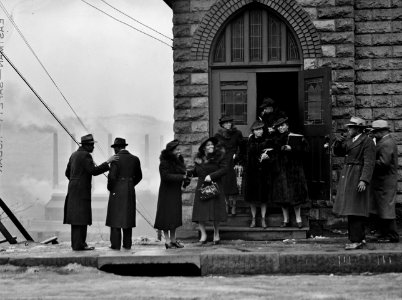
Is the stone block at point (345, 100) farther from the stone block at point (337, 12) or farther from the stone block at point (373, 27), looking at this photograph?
the stone block at point (337, 12)

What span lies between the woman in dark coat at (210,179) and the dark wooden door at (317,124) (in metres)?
2.07

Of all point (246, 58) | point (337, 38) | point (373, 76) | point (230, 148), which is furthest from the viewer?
point (246, 58)

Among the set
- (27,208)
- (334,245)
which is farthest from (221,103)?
(27,208)

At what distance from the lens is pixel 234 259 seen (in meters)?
13.6

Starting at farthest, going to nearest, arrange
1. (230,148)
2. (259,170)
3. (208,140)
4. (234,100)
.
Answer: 1. (234,100)
2. (230,148)
3. (259,170)
4. (208,140)

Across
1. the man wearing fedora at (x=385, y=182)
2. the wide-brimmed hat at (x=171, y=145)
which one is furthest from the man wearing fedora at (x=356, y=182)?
the wide-brimmed hat at (x=171, y=145)

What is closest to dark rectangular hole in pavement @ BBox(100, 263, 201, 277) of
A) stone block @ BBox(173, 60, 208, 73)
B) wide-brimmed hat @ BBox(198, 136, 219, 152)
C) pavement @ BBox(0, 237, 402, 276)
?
pavement @ BBox(0, 237, 402, 276)

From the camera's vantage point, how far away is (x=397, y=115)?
17016 millimetres

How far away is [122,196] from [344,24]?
5.56m

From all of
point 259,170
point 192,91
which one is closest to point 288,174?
point 259,170

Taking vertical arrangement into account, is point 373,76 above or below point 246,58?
below

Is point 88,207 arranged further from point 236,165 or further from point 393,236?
point 393,236

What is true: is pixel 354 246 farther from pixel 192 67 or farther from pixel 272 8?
pixel 272 8

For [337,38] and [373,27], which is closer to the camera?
[337,38]
